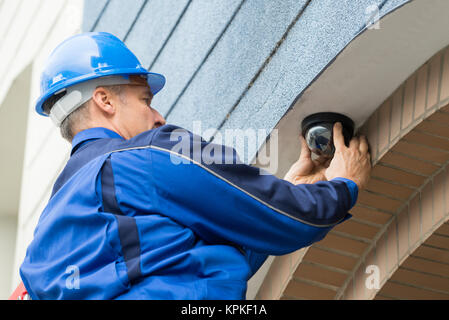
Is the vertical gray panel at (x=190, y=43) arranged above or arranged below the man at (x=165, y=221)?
above

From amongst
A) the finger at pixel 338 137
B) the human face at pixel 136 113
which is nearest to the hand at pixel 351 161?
the finger at pixel 338 137

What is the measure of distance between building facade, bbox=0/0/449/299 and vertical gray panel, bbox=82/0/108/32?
53 cm

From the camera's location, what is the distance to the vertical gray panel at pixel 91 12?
453 centimetres

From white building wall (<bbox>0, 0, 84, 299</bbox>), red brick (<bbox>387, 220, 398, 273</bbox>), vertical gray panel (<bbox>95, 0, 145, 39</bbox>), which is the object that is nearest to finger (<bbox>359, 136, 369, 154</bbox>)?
red brick (<bbox>387, 220, 398, 273</bbox>)

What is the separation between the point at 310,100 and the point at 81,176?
92 cm

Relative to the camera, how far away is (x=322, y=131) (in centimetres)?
281

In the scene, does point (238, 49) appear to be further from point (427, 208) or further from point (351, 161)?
point (427, 208)

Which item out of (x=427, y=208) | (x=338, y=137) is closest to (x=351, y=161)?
(x=338, y=137)

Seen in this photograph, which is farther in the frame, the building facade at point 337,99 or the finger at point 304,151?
the finger at point 304,151

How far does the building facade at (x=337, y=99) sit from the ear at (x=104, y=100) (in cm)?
63

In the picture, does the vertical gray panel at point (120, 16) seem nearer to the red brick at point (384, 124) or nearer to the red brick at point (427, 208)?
the red brick at point (384, 124)

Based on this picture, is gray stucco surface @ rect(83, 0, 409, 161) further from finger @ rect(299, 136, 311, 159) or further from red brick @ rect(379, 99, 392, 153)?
red brick @ rect(379, 99, 392, 153)

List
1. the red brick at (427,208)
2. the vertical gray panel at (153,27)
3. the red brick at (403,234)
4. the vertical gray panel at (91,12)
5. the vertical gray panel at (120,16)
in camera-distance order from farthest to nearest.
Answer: the vertical gray panel at (91,12), the vertical gray panel at (120,16), the vertical gray panel at (153,27), the red brick at (403,234), the red brick at (427,208)

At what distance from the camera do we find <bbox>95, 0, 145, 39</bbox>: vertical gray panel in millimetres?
4180
